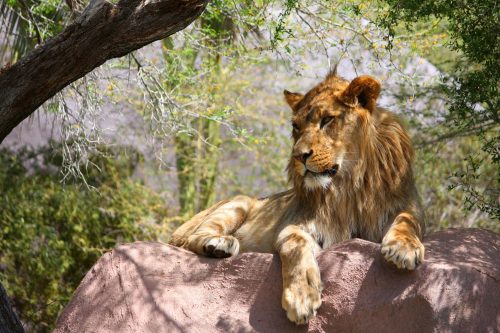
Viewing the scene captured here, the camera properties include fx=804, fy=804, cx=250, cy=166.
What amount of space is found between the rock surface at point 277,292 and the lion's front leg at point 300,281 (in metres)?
0.08

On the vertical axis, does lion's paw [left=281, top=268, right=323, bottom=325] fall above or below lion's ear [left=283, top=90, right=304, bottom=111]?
below

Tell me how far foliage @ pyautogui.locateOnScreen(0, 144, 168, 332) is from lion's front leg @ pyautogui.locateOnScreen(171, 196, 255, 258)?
3609mm

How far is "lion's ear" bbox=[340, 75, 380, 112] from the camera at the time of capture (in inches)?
214

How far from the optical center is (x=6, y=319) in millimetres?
5129

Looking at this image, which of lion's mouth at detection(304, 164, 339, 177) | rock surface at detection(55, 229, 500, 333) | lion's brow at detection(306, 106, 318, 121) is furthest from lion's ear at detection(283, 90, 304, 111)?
rock surface at detection(55, 229, 500, 333)

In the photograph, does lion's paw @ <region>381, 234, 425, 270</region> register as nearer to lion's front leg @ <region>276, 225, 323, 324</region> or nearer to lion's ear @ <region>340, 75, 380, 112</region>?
lion's front leg @ <region>276, 225, 323, 324</region>

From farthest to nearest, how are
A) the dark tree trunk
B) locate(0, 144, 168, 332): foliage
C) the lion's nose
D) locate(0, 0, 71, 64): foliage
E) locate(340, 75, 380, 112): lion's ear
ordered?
locate(0, 144, 168, 332): foliage < locate(0, 0, 71, 64): foliage < locate(340, 75, 380, 112): lion's ear < the lion's nose < the dark tree trunk

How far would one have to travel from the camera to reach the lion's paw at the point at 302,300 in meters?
4.68

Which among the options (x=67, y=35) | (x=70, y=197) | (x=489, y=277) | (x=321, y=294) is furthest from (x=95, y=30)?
(x=70, y=197)

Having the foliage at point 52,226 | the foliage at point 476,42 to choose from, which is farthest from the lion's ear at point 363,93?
the foliage at point 52,226

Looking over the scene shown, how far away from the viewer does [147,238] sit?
433 inches

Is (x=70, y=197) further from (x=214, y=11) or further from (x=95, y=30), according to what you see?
(x=95, y=30)

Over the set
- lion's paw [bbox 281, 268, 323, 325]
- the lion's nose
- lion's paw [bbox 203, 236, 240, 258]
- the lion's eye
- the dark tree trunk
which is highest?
the lion's eye

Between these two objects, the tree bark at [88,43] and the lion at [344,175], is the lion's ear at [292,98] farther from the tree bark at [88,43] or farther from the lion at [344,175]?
the tree bark at [88,43]
